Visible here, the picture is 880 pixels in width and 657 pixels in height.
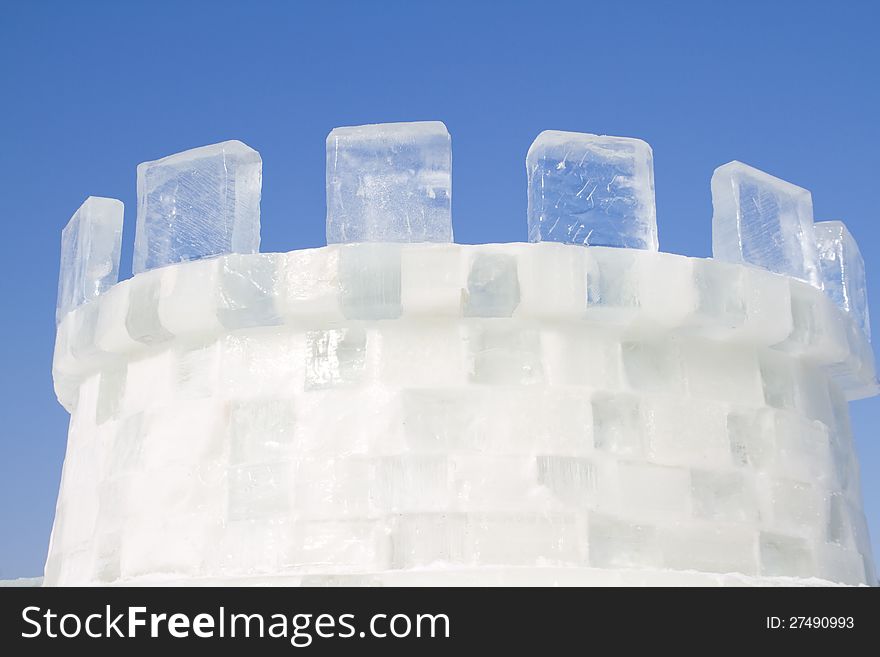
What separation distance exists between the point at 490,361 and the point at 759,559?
4.19ft

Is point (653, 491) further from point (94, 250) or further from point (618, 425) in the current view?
point (94, 250)

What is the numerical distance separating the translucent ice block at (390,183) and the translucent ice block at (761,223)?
49.3 inches

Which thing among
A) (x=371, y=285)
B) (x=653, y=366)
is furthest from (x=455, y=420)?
(x=653, y=366)

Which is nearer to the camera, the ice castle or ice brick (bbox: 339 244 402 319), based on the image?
the ice castle

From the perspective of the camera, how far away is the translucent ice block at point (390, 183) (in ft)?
15.0

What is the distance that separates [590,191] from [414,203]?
716mm

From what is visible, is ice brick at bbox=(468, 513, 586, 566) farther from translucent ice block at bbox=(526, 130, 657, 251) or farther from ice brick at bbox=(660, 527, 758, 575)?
translucent ice block at bbox=(526, 130, 657, 251)

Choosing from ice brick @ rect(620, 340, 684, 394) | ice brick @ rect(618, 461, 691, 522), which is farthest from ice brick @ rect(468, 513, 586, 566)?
ice brick @ rect(620, 340, 684, 394)

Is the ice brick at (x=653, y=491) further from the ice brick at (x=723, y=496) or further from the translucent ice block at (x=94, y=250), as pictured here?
the translucent ice block at (x=94, y=250)

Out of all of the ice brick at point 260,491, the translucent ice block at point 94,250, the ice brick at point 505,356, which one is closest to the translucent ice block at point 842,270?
the ice brick at point 505,356

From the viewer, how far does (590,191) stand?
4738mm

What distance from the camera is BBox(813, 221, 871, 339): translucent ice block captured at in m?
5.53

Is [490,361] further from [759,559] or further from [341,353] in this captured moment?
[759,559]
